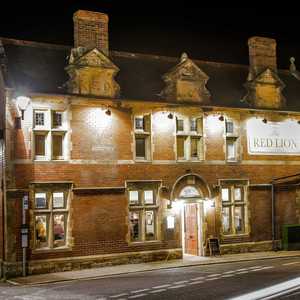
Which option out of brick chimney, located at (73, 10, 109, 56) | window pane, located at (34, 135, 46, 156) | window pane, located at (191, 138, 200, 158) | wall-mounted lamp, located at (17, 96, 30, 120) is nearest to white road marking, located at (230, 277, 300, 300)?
window pane, located at (191, 138, 200, 158)

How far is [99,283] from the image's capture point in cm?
1802

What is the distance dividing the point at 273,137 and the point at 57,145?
35.0ft

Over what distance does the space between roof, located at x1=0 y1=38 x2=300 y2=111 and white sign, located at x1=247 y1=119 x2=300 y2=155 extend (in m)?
0.98

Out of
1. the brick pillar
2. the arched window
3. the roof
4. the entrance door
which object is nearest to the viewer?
→ the roof

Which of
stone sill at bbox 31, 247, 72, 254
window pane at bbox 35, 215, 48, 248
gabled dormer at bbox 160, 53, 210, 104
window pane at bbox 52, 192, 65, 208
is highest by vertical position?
gabled dormer at bbox 160, 53, 210, 104

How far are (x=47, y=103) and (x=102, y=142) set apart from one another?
2719 millimetres

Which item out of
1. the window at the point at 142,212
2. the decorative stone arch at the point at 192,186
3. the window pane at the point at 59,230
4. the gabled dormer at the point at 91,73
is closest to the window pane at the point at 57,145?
the gabled dormer at the point at 91,73

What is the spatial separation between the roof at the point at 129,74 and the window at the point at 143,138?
965mm

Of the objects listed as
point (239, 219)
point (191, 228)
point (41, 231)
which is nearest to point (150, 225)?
point (191, 228)

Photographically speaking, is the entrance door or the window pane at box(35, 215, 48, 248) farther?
the entrance door

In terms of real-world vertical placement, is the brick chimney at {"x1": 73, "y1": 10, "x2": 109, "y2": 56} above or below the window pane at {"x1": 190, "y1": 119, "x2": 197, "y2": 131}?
above

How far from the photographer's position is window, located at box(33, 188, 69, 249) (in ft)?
70.2

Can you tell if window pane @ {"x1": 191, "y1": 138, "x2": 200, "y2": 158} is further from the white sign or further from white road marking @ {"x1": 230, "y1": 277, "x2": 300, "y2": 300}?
white road marking @ {"x1": 230, "y1": 277, "x2": 300, "y2": 300}

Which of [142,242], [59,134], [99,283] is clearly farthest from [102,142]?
[99,283]
